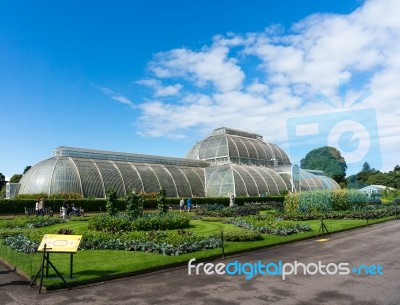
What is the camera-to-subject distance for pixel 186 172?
6406 cm

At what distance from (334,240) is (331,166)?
86.2 metres

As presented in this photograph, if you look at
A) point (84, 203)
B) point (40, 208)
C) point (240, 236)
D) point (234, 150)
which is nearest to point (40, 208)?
point (40, 208)

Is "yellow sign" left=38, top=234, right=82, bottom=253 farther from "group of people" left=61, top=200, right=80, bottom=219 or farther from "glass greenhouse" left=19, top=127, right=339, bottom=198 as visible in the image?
"glass greenhouse" left=19, top=127, right=339, bottom=198

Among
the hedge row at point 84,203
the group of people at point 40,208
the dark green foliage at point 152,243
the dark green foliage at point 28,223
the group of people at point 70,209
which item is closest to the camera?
the dark green foliage at point 152,243

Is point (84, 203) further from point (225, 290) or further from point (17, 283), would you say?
point (225, 290)

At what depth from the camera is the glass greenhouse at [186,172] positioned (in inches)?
1848

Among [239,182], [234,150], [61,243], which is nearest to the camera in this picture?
[61,243]

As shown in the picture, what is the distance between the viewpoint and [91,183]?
47625 millimetres

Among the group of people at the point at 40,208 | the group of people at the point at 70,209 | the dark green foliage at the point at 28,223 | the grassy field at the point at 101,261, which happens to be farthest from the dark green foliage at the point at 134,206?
the group of people at the point at 40,208

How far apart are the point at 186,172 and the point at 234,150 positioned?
46.0ft

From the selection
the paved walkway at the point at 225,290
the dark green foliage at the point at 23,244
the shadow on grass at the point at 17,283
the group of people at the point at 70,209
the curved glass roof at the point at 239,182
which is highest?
the curved glass roof at the point at 239,182

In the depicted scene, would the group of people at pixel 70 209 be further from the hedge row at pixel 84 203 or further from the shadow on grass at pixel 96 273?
the shadow on grass at pixel 96 273

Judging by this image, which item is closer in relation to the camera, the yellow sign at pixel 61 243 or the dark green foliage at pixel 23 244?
the yellow sign at pixel 61 243

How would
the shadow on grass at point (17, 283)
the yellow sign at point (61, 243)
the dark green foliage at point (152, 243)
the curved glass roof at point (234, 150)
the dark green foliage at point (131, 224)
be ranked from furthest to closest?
the curved glass roof at point (234, 150), the dark green foliage at point (131, 224), the dark green foliage at point (152, 243), the shadow on grass at point (17, 283), the yellow sign at point (61, 243)
